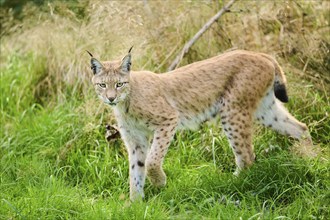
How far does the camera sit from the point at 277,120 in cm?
708

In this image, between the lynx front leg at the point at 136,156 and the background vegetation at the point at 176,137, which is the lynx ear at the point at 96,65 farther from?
the background vegetation at the point at 176,137

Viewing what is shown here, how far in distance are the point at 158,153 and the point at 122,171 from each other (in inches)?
31.1

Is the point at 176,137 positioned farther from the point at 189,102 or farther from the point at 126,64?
the point at 126,64

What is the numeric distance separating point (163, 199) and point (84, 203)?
74 cm

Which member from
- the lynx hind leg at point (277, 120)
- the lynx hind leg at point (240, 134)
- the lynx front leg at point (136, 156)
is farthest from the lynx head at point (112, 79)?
the lynx hind leg at point (277, 120)

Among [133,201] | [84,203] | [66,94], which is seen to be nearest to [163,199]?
[133,201]

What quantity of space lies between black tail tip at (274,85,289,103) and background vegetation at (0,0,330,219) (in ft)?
1.55

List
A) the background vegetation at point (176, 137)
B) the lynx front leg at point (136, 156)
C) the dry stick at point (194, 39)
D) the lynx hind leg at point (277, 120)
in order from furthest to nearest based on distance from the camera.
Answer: the dry stick at point (194, 39) < the lynx hind leg at point (277, 120) < the lynx front leg at point (136, 156) < the background vegetation at point (176, 137)

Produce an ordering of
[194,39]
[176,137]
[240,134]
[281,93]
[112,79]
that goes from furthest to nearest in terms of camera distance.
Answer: [194,39], [176,137], [281,93], [240,134], [112,79]

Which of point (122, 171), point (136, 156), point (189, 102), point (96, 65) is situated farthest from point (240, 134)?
point (96, 65)

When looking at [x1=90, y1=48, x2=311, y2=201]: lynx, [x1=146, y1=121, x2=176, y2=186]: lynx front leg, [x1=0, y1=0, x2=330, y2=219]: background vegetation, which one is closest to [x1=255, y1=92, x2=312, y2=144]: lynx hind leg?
[x1=90, y1=48, x2=311, y2=201]: lynx

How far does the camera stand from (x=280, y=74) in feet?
22.9

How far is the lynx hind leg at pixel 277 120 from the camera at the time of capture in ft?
23.1

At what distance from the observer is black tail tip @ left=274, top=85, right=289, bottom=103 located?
22.6ft
